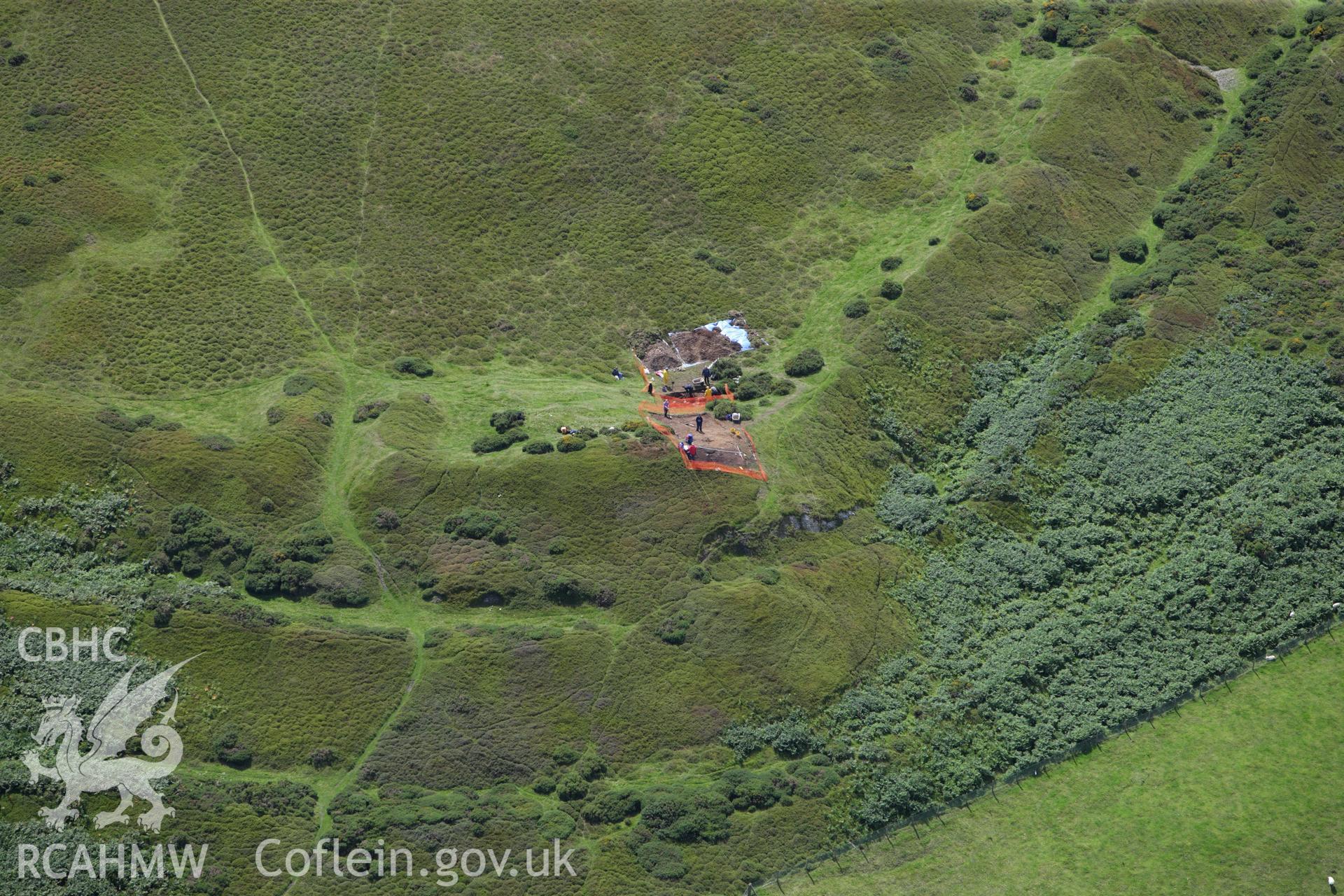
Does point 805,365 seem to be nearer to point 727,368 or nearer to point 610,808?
point 727,368

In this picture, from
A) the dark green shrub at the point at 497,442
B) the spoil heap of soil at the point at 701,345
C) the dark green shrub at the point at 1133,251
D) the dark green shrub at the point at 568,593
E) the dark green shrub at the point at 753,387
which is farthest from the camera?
the dark green shrub at the point at 1133,251

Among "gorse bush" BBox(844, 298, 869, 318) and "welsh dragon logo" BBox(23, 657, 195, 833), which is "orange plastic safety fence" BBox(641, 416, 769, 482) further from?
"welsh dragon logo" BBox(23, 657, 195, 833)

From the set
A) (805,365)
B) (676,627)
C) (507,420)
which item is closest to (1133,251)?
(805,365)

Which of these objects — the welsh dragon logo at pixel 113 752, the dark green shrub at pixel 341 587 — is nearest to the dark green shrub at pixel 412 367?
the dark green shrub at pixel 341 587

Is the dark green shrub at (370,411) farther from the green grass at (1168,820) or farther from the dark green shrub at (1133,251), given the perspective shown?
the dark green shrub at (1133,251)

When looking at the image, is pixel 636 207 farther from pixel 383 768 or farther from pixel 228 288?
pixel 383 768

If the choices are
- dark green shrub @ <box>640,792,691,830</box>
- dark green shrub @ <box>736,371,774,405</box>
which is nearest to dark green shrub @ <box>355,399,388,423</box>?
dark green shrub @ <box>736,371,774,405</box>
